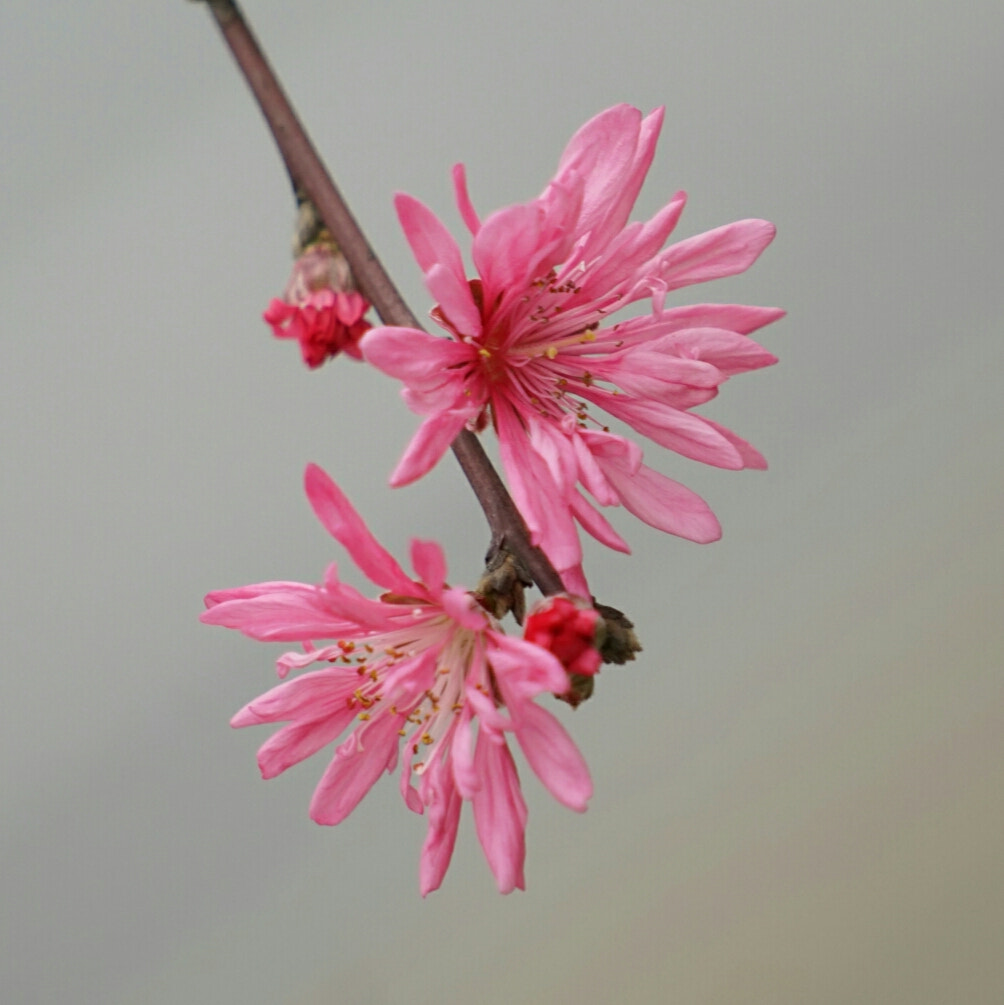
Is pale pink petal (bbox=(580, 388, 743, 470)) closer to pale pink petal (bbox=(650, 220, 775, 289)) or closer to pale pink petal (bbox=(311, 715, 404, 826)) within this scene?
pale pink petal (bbox=(650, 220, 775, 289))

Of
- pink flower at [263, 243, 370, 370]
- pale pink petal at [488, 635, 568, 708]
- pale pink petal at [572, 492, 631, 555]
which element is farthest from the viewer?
pink flower at [263, 243, 370, 370]

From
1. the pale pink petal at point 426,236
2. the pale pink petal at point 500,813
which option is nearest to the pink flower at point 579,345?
the pale pink petal at point 426,236

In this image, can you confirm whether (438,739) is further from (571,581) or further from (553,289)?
(553,289)

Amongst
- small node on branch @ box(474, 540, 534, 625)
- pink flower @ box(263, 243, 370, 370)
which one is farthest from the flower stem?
small node on branch @ box(474, 540, 534, 625)

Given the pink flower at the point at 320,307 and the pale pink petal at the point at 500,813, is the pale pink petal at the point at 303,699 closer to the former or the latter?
the pale pink petal at the point at 500,813

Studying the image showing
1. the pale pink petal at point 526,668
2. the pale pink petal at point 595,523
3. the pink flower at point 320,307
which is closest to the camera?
the pale pink petal at point 526,668

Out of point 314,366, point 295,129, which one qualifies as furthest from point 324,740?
point 295,129

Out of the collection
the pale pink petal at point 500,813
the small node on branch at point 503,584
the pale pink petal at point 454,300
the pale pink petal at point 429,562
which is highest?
the pale pink petal at point 454,300
